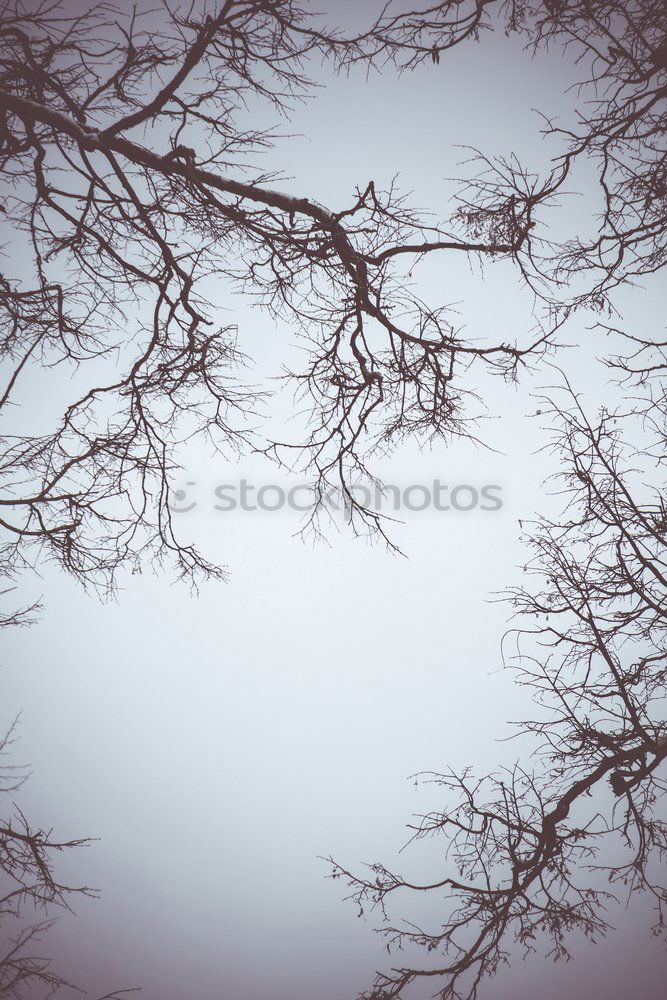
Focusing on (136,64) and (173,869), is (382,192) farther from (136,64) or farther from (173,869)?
(173,869)

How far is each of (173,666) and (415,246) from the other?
4442 inches

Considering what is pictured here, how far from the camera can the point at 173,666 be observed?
106 metres

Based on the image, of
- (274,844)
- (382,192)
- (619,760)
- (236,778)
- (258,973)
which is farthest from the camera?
(236,778)

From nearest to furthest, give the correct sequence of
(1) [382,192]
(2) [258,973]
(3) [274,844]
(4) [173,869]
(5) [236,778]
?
(1) [382,192] → (2) [258,973] → (4) [173,869] → (3) [274,844] → (5) [236,778]

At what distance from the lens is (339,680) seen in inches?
4365

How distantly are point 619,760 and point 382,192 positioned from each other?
386 cm

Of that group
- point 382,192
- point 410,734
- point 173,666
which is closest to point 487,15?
point 382,192

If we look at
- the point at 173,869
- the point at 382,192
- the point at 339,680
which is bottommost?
the point at 173,869

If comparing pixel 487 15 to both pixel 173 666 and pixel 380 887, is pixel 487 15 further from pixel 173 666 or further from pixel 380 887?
pixel 173 666

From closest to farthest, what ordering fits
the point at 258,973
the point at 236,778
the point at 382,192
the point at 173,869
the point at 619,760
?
the point at 382,192, the point at 619,760, the point at 258,973, the point at 173,869, the point at 236,778

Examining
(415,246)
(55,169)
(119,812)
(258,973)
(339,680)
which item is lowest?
(258,973)

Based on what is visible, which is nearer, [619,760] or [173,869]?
[619,760]

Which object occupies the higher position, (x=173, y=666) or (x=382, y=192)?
(x=173, y=666)

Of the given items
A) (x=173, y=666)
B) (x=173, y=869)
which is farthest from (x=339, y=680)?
(x=173, y=869)
